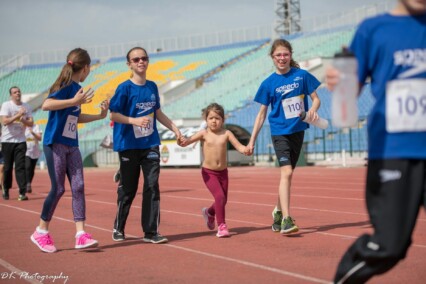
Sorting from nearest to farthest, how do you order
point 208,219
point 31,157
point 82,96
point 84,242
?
point 82,96
point 84,242
point 208,219
point 31,157

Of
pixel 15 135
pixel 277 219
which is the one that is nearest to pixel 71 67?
pixel 277 219

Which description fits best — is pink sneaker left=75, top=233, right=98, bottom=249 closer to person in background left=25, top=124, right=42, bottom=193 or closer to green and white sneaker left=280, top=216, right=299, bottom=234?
green and white sneaker left=280, top=216, right=299, bottom=234

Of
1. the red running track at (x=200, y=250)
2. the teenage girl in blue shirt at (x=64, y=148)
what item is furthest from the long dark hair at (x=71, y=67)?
the red running track at (x=200, y=250)

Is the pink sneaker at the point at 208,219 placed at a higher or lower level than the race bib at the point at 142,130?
lower

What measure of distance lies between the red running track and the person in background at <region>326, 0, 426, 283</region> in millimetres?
1577

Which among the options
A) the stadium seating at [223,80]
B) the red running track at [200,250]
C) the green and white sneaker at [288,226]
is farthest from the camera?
the stadium seating at [223,80]

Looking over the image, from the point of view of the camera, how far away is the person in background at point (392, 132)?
12.0ft

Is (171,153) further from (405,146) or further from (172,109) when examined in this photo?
(405,146)

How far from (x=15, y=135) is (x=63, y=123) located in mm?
7532

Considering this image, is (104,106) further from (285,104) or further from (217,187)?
(285,104)

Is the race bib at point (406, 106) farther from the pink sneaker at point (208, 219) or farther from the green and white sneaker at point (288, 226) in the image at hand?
the pink sneaker at point (208, 219)

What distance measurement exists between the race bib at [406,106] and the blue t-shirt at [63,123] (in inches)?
158

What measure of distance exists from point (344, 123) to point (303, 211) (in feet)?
23.7

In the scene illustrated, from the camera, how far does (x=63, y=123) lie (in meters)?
7.02
